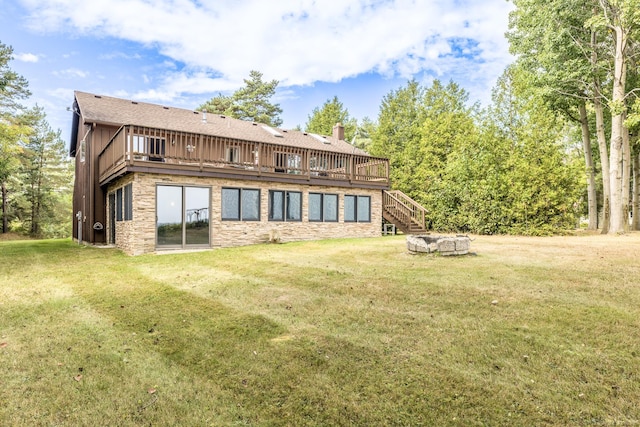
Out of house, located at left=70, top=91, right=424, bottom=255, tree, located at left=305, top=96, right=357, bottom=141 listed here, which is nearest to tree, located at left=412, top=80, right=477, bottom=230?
house, located at left=70, top=91, right=424, bottom=255

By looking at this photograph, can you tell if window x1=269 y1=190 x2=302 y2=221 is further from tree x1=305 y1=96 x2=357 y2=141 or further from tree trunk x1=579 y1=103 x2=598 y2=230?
tree x1=305 y1=96 x2=357 y2=141

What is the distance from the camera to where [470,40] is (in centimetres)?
2155

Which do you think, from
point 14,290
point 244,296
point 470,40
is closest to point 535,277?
point 244,296

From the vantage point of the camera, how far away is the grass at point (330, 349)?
2.60 metres

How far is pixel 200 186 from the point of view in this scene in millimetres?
12188

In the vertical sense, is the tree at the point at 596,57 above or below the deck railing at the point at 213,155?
above

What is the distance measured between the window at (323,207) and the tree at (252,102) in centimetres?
2169

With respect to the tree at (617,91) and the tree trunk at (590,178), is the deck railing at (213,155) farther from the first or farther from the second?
the tree trunk at (590,178)

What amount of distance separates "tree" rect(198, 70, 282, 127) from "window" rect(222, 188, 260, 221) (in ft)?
75.4

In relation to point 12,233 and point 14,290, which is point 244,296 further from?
point 12,233

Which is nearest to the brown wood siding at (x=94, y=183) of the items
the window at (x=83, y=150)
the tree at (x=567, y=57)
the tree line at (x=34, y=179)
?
the window at (x=83, y=150)

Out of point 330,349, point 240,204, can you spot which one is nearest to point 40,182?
point 240,204

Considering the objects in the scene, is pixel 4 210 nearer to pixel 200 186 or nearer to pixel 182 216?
pixel 182 216

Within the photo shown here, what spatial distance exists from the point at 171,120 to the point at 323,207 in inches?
→ 354
